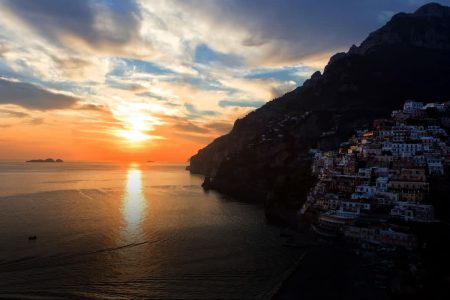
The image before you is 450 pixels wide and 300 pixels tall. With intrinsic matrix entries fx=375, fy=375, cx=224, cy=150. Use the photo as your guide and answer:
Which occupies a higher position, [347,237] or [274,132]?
[274,132]

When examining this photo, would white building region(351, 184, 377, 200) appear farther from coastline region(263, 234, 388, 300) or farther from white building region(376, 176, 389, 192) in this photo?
coastline region(263, 234, 388, 300)

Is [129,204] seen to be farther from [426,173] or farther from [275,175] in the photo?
[426,173]

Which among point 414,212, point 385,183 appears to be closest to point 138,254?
point 414,212

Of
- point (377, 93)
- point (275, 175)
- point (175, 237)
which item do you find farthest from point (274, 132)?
point (175, 237)

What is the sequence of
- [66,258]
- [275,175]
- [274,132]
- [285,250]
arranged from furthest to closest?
1. [274,132]
2. [275,175]
3. [285,250]
4. [66,258]

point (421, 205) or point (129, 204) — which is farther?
point (129, 204)

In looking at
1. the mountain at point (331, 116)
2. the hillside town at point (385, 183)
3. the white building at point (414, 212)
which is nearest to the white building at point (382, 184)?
the hillside town at point (385, 183)

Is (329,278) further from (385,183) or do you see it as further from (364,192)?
(385,183)
